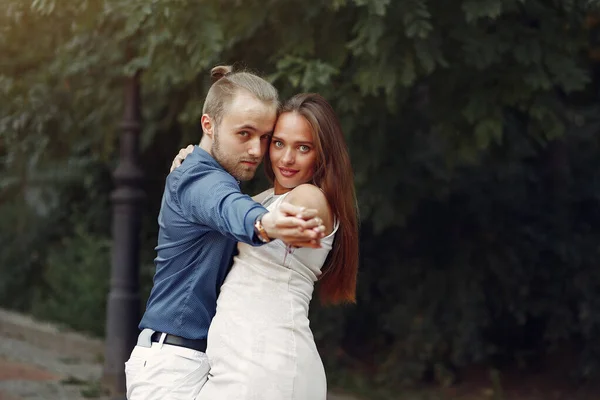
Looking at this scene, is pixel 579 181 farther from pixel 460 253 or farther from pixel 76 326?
pixel 76 326

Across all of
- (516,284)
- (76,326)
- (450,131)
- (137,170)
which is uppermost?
(450,131)

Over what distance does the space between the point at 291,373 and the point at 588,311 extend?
664 centimetres

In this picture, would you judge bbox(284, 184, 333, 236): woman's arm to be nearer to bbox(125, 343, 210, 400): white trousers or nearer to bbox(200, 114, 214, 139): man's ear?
bbox(200, 114, 214, 139): man's ear

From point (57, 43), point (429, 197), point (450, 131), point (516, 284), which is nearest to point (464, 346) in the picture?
point (516, 284)

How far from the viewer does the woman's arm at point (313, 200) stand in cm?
283

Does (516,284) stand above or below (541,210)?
below

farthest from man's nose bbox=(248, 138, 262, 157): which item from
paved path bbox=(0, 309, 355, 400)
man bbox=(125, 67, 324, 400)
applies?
paved path bbox=(0, 309, 355, 400)

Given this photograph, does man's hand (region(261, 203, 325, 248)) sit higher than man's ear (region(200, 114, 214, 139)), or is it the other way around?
man's ear (region(200, 114, 214, 139))

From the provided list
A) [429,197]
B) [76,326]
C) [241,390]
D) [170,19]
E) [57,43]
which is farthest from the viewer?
[76,326]

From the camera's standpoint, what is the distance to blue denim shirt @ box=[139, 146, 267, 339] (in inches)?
113

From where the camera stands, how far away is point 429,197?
29.0 ft

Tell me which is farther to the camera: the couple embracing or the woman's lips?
the woman's lips

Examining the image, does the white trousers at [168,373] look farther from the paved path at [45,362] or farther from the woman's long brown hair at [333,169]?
the paved path at [45,362]

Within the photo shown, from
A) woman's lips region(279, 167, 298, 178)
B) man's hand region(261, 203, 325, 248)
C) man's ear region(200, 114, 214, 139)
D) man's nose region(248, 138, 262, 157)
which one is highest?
man's ear region(200, 114, 214, 139)
